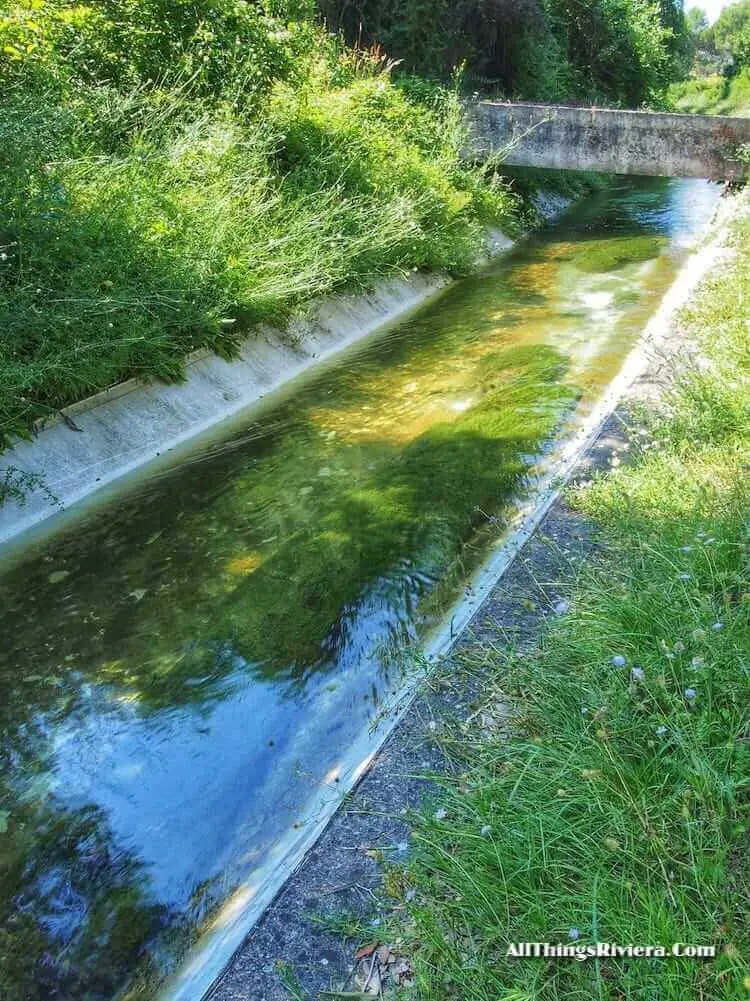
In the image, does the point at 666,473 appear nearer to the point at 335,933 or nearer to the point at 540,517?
the point at 540,517

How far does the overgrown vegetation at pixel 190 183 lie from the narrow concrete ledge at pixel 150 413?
22 centimetres

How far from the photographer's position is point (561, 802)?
2.80 meters

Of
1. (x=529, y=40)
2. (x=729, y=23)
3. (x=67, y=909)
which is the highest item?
(x=729, y=23)

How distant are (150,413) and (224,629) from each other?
316cm

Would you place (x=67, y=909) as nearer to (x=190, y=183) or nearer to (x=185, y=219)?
(x=185, y=219)

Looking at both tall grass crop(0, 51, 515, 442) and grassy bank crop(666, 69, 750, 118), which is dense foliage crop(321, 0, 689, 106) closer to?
tall grass crop(0, 51, 515, 442)

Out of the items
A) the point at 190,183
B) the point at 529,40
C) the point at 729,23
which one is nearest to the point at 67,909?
the point at 190,183

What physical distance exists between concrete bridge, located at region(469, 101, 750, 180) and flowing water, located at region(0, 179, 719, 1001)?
766 cm

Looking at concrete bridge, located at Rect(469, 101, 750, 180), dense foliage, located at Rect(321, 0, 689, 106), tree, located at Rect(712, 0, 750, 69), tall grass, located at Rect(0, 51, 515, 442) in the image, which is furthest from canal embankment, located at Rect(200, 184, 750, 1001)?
tree, located at Rect(712, 0, 750, 69)

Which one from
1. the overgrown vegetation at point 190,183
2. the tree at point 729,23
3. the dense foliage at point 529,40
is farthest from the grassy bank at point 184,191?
the tree at point 729,23

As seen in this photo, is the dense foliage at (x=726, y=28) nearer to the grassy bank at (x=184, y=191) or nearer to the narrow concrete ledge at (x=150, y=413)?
the grassy bank at (x=184, y=191)

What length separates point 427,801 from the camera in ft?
10.3

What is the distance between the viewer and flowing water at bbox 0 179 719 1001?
3.37 m

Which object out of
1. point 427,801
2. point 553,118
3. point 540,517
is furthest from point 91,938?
point 553,118
